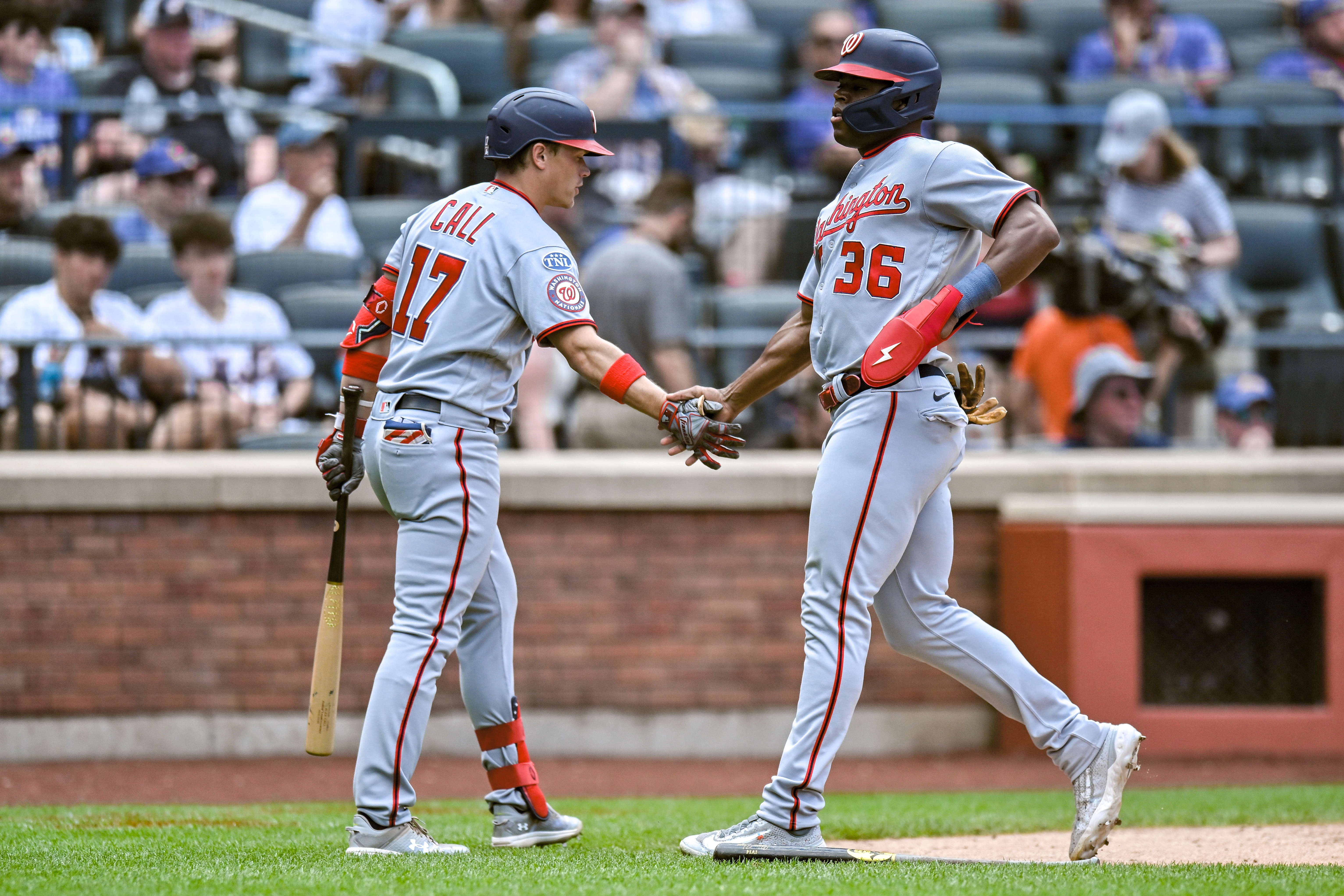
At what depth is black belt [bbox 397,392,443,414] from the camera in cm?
430

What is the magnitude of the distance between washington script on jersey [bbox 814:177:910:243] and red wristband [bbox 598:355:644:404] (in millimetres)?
647

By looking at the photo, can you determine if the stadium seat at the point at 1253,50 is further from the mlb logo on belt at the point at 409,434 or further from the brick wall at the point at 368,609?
the mlb logo on belt at the point at 409,434

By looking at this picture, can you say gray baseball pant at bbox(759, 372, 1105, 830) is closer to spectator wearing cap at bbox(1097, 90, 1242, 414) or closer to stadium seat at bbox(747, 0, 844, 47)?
spectator wearing cap at bbox(1097, 90, 1242, 414)

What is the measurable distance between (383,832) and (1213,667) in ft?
16.3

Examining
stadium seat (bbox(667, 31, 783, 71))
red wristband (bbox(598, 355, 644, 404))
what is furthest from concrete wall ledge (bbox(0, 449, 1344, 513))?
stadium seat (bbox(667, 31, 783, 71))

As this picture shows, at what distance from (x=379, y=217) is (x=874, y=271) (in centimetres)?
585

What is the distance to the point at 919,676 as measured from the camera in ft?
25.6

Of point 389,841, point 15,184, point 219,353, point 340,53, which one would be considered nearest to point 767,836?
point 389,841

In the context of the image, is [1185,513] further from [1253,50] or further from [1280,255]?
[1253,50]

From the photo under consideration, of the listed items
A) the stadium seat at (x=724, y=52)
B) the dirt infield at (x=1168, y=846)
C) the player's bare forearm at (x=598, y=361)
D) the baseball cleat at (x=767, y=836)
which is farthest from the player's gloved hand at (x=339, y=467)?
the stadium seat at (x=724, y=52)

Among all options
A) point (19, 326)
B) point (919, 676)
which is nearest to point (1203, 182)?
point (919, 676)

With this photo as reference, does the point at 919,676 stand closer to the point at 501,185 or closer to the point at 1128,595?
the point at 1128,595

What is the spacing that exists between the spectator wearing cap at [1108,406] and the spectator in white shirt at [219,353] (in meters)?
4.02

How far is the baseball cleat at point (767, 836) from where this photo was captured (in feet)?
13.3
